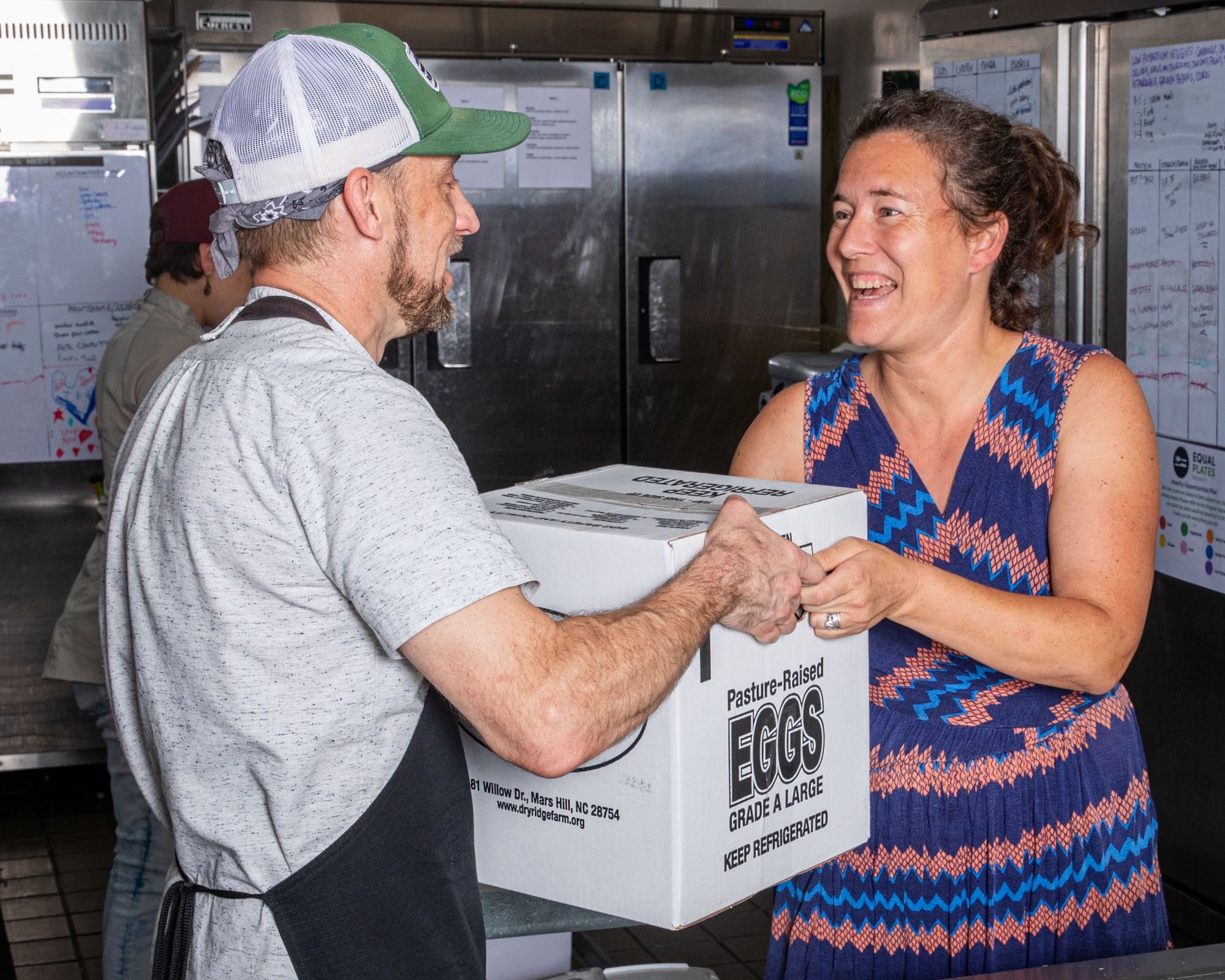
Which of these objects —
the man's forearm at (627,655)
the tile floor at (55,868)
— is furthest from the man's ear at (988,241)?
the tile floor at (55,868)

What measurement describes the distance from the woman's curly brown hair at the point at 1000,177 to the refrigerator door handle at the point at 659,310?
3152 mm

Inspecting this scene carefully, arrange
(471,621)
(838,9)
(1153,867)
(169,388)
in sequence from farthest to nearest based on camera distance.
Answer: (838,9) → (1153,867) → (169,388) → (471,621)

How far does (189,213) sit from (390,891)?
2.08 metres

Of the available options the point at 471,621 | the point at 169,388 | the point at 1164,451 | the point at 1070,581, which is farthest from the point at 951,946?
the point at 1164,451

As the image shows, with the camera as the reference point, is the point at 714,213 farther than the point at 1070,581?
Yes

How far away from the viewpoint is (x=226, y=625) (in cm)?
117

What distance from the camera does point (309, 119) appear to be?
1.25 m

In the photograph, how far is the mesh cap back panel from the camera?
4.10 feet

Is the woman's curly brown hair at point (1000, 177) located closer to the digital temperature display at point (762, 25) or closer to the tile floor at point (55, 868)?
the tile floor at point (55, 868)

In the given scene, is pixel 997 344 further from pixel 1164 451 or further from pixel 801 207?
pixel 801 207

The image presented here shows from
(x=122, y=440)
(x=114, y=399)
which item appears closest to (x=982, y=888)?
(x=122, y=440)

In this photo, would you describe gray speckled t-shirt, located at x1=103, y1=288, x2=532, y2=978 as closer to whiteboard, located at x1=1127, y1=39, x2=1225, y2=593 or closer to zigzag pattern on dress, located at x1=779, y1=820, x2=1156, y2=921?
zigzag pattern on dress, located at x1=779, y1=820, x2=1156, y2=921

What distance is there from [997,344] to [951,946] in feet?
2.40

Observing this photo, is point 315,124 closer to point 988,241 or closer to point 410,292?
point 410,292
